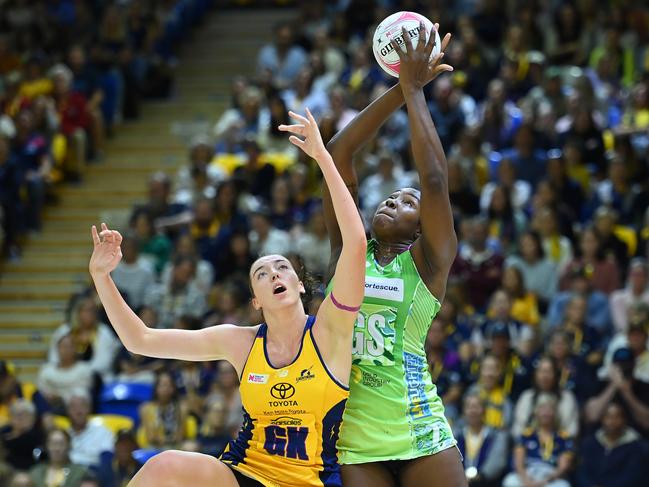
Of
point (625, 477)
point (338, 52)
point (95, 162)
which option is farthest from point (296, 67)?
point (625, 477)

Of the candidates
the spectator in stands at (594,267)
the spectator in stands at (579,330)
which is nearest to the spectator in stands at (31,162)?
the spectator in stands at (594,267)

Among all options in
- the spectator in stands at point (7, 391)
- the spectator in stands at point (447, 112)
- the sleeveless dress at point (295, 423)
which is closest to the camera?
the sleeveless dress at point (295, 423)

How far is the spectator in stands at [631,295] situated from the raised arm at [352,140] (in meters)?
6.22

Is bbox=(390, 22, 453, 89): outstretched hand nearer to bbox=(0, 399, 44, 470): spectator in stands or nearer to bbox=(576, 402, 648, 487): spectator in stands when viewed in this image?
bbox=(576, 402, 648, 487): spectator in stands

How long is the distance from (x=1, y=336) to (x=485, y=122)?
249 inches

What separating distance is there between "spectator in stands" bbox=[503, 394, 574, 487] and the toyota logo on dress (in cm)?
563

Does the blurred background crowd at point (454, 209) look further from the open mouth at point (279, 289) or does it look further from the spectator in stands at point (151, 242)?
the open mouth at point (279, 289)

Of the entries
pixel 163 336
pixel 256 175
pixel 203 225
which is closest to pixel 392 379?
pixel 163 336

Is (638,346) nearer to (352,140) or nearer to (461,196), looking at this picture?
(461,196)

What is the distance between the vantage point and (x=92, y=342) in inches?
520

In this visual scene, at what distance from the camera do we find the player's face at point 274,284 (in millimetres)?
5641

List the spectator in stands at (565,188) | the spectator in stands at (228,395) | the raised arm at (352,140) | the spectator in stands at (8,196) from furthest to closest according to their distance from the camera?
the spectator in stands at (8,196), the spectator in stands at (565,188), the spectator in stands at (228,395), the raised arm at (352,140)

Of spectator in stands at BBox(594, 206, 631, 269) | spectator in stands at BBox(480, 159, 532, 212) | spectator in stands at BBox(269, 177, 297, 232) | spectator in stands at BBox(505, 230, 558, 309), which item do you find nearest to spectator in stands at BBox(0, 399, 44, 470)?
spectator in stands at BBox(269, 177, 297, 232)

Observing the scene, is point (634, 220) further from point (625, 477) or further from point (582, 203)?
point (625, 477)
